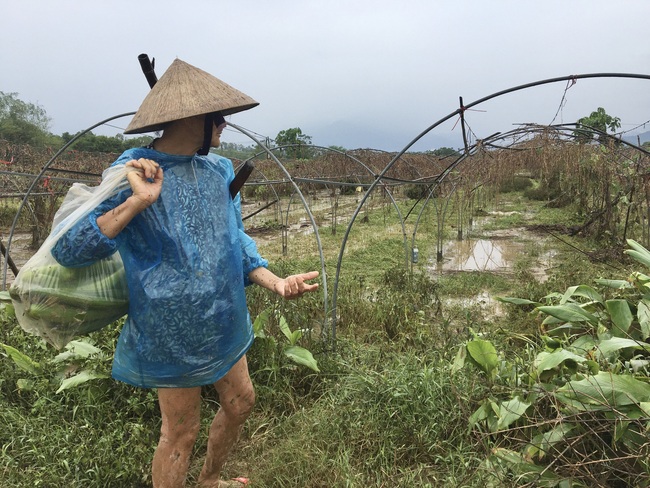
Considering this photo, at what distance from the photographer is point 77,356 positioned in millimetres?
2627

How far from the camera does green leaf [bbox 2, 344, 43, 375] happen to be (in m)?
2.55

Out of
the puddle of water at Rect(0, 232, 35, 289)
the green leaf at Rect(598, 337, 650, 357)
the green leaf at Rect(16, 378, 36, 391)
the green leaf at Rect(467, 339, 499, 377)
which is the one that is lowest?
the puddle of water at Rect(0, 232, 35, 289)

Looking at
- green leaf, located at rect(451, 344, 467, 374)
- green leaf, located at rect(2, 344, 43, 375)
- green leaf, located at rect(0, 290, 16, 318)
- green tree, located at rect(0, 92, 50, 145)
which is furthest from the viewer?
green tree, located at rect(0, 92, 50, 145)

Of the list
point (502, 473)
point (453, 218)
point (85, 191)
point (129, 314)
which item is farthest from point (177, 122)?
point (453, 218)

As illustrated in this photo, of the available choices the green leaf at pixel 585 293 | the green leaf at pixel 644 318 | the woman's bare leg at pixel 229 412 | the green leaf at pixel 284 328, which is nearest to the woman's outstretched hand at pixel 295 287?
the woman's bare leg at pixel 229 412

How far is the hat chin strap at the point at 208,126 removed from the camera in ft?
4.64

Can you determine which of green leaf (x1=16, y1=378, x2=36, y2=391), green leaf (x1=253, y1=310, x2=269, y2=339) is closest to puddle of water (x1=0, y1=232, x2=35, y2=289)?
green leaf (x1=16, y1=378, x2=36, y2=391)

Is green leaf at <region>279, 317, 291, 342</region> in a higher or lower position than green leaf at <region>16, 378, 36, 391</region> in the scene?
higher

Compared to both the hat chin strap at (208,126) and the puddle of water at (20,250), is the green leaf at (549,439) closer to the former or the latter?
the hat chin strap at (208,126)

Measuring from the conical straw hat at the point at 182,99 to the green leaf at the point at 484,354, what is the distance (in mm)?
1477

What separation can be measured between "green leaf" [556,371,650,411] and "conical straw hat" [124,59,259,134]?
155 cm

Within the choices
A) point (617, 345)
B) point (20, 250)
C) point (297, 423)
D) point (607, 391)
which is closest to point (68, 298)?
point (297, 423)

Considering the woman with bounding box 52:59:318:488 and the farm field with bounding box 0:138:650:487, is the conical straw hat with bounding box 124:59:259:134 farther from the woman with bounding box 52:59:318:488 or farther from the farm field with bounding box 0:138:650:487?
the farm field with bounding box 0:138:650:487

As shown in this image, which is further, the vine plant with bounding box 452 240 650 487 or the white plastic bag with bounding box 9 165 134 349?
the vine plant with bounding box 452 240 650 487
